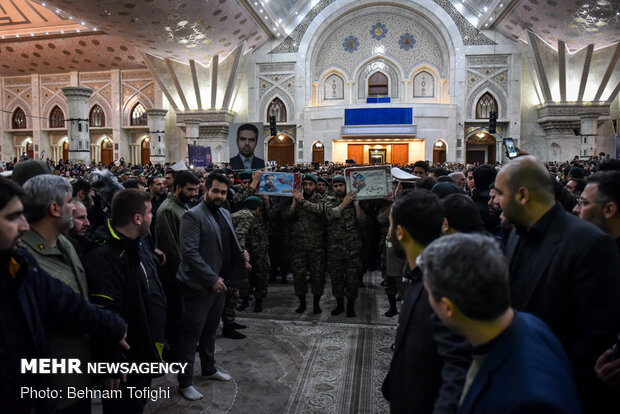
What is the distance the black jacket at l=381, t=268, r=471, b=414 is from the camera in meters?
1.42

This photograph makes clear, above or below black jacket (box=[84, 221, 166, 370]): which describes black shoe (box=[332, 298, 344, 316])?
below

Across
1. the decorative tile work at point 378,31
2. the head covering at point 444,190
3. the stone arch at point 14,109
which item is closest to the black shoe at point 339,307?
the head covering at point 444,190

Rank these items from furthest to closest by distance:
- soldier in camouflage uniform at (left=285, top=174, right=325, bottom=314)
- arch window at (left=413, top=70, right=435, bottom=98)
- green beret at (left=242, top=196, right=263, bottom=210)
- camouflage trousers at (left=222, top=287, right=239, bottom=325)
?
arch window at (left=413, top=70, right=435, bottom=98), green beret at (left=242, top=196, right=263, bottom=210), soldier in camouflage uniform at (left=285, top=174, right=325, bottom=314), camouflage trousers at (left=222, top=287, right=239, bottom=325)

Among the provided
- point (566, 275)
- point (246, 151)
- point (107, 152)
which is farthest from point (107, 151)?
point (566, 275)

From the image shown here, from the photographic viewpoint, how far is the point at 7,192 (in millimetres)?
1477

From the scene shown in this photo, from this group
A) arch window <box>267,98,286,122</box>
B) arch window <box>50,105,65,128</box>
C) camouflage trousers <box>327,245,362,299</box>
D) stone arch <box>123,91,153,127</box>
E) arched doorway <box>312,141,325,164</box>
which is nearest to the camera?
camouflage trousers <box>327,245,362,299</box>

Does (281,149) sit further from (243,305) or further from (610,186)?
(610,186)

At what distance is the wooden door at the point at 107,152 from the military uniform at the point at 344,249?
22.5 m

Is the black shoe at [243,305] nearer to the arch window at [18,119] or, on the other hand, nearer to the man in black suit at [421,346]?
the man in black suit at [421,346]

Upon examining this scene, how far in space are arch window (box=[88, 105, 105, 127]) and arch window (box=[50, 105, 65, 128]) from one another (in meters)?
1.75

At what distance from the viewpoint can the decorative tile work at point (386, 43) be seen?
2188 cm

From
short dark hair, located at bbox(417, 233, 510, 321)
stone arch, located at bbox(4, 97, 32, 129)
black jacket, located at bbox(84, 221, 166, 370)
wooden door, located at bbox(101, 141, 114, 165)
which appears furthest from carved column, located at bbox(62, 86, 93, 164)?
stone arch, located at bbox(4, 97, 32, 129)

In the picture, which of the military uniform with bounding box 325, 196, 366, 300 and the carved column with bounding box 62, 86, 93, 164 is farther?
the carved column with bounding box 62, 86, 93, 164

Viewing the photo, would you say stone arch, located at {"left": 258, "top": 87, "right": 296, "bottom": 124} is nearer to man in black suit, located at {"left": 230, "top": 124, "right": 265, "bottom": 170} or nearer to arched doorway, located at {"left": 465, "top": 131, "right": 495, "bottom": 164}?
arched doorway, located at {"left": 465, "top": 131, "right": 495, "bottom": 164}
